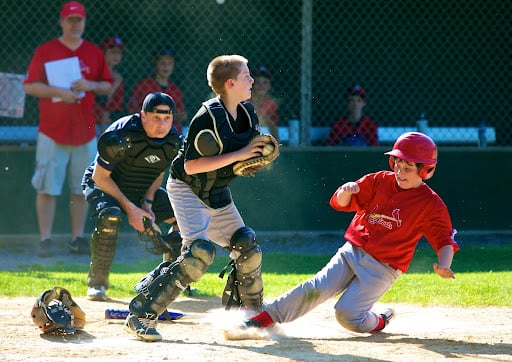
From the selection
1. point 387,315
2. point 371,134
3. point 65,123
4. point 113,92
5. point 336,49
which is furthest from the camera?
point 336,49

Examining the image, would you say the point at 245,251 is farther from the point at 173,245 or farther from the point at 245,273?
the point at 173,245

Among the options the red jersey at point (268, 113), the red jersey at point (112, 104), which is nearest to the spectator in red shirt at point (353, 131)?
the red jersey at point (268, 113)

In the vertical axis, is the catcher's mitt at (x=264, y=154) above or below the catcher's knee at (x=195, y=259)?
above

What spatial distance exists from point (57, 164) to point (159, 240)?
120 inches

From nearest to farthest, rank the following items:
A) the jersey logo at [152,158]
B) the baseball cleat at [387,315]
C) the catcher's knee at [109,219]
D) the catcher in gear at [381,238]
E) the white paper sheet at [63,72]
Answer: the catcher in gear at [381,238] < the baseball cleat at [387,315] < the catcher's knee at [109,219] < the jersey logo at [152,158] < the white paper sheet at [63,72]

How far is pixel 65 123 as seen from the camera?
9.66 m

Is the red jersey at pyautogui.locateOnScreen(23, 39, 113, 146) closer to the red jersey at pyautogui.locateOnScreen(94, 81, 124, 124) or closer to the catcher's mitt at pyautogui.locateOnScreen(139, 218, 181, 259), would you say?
the red jersey at pyautogui.locateOnScreen(94, 81, 124, 124)

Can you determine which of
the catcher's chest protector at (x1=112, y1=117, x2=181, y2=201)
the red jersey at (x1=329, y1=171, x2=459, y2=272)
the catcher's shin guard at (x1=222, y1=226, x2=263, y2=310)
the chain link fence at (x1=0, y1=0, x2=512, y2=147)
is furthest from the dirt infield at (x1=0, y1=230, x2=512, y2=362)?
the chain link fence at (x1=0, y1=0, x2=512, y2=147)

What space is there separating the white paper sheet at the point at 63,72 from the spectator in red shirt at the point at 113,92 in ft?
2.30

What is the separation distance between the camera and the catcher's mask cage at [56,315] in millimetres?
5449

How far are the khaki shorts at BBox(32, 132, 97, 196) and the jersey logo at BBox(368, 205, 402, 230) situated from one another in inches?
182

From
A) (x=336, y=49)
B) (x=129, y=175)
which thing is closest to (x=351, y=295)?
(x=129, y=175)

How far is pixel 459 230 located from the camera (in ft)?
34.9

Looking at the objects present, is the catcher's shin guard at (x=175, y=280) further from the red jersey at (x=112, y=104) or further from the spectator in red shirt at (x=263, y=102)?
the red jersey at (x=112, y=104)
